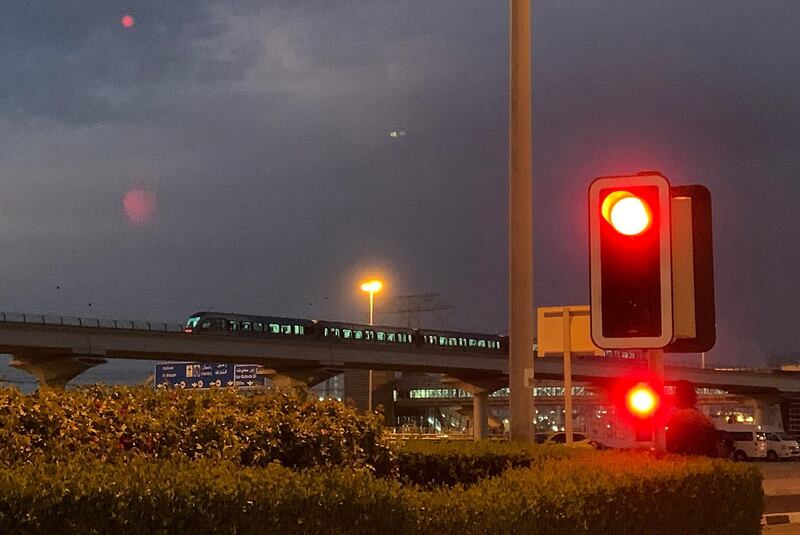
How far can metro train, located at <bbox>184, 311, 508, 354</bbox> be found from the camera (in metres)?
68.9

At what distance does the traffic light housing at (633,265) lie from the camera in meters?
6.33

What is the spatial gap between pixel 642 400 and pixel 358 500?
7.53 feet

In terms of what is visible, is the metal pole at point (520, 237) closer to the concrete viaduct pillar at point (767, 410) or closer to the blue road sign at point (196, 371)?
the blue road sign at point (196, 371)

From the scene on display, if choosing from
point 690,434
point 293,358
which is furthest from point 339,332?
point 690,434

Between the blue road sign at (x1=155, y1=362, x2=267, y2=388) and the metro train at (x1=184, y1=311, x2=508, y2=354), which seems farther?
the blue road sign at (x1=155, y1=362, x2=267, y2=388)

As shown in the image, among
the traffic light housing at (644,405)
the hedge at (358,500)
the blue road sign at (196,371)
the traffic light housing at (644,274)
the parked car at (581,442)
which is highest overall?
the blue road sign at (196,371)

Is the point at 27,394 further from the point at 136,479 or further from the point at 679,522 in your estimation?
the point at 679,522

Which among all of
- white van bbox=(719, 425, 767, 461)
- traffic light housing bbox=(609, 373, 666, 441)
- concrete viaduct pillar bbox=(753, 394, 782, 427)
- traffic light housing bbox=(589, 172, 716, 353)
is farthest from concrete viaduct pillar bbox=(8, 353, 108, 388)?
concrete viaduct pillar bbox=(753, 394, 782, 427)

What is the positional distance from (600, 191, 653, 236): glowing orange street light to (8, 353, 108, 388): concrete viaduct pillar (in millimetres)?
60104

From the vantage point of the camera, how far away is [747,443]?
54.9 m

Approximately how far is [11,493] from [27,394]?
3250mm

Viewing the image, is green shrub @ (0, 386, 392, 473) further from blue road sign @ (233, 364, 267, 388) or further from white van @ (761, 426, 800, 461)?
blue road sign @ (233, 364, 267, 388)

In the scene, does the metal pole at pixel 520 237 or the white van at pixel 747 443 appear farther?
the white van at pixel 747 443

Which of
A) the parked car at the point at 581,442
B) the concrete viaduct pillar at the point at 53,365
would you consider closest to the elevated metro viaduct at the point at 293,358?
the concrete viaduct pillar at the point at 53,365
